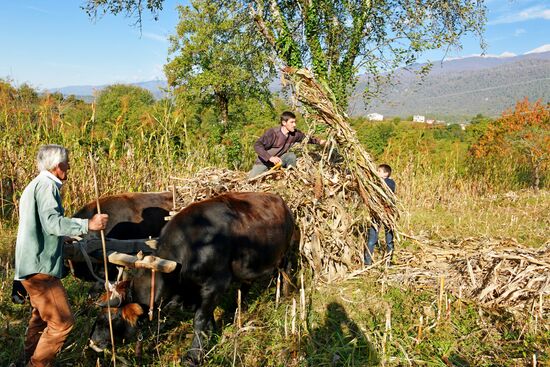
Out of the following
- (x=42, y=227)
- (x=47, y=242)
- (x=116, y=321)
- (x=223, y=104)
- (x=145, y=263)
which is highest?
(x=223, y=104)

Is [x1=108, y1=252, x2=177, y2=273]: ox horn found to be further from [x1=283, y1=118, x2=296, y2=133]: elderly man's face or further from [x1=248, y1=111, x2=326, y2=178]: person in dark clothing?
[x1=283, y1=118, x2=296, y2=133]: elderly man's face

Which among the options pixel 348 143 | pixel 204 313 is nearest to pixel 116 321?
pixel 204 313

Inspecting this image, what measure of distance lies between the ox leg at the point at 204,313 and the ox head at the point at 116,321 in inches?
26.1

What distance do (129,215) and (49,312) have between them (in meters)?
2.20

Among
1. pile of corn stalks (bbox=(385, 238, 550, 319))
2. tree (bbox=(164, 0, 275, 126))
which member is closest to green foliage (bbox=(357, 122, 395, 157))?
tree (bbox=(164, 0, 275, 126))

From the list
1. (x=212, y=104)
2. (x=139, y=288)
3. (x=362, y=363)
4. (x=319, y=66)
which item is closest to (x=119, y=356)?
(x=139, y=288)

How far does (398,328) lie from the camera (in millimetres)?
4504

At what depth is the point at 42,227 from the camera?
337 centimetres

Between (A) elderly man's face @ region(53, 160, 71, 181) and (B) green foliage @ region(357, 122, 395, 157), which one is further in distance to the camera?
(B) green foliage @ region(357, 122, 395, 157)

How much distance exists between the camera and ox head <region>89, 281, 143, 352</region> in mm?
3662

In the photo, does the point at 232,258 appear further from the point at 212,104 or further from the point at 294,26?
the point at 212,104

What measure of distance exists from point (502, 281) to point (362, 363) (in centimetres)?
216

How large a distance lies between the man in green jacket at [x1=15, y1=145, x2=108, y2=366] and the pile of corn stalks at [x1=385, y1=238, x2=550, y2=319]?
377 centimetres

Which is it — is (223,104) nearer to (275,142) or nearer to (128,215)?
(275,142)
